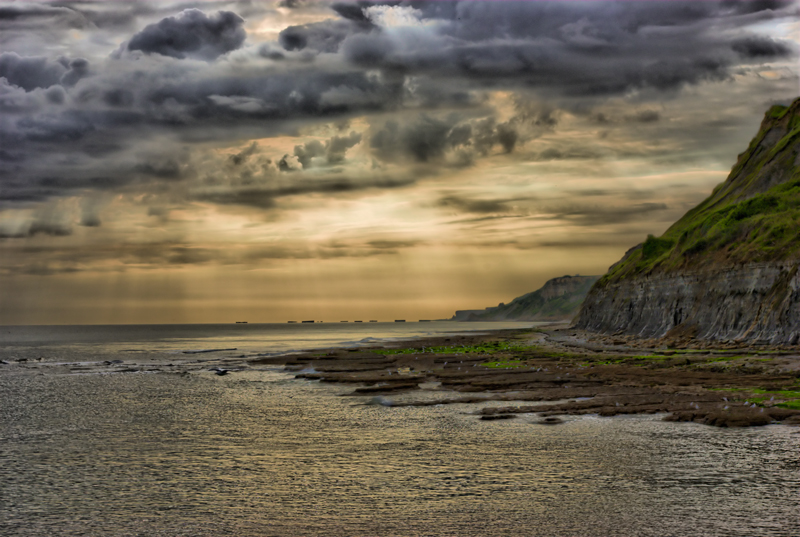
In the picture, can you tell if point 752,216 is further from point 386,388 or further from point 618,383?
point 386,388

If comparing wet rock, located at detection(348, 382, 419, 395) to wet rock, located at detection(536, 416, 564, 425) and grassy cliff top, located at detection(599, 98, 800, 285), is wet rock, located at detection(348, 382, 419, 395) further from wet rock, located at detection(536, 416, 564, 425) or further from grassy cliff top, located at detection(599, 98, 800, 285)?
grassy cliff top, located at detection(599, 98, 800, 285)

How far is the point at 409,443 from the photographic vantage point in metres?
26.4

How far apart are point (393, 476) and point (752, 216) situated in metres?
76.6

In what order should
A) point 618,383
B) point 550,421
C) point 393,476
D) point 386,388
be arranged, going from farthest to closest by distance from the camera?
point 386,388 < point 618,383 < point 550,421 < point 393,476

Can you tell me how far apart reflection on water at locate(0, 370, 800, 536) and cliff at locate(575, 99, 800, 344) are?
1670 inches

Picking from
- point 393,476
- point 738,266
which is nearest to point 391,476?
point 393,476

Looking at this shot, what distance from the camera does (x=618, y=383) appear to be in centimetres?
4309

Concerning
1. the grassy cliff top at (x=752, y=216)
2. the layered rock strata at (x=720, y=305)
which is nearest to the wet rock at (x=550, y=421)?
the layered rock strata at (x=720, y=305)

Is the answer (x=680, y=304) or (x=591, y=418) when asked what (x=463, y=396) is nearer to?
(x=591, y=418)

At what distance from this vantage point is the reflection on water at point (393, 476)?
52.1 ft

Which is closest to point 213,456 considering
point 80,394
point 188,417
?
point 188,417

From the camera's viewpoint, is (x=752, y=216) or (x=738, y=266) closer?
(x=738, y=266)

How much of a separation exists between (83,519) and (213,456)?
815 cm

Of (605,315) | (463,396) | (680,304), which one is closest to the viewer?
(463,396)
